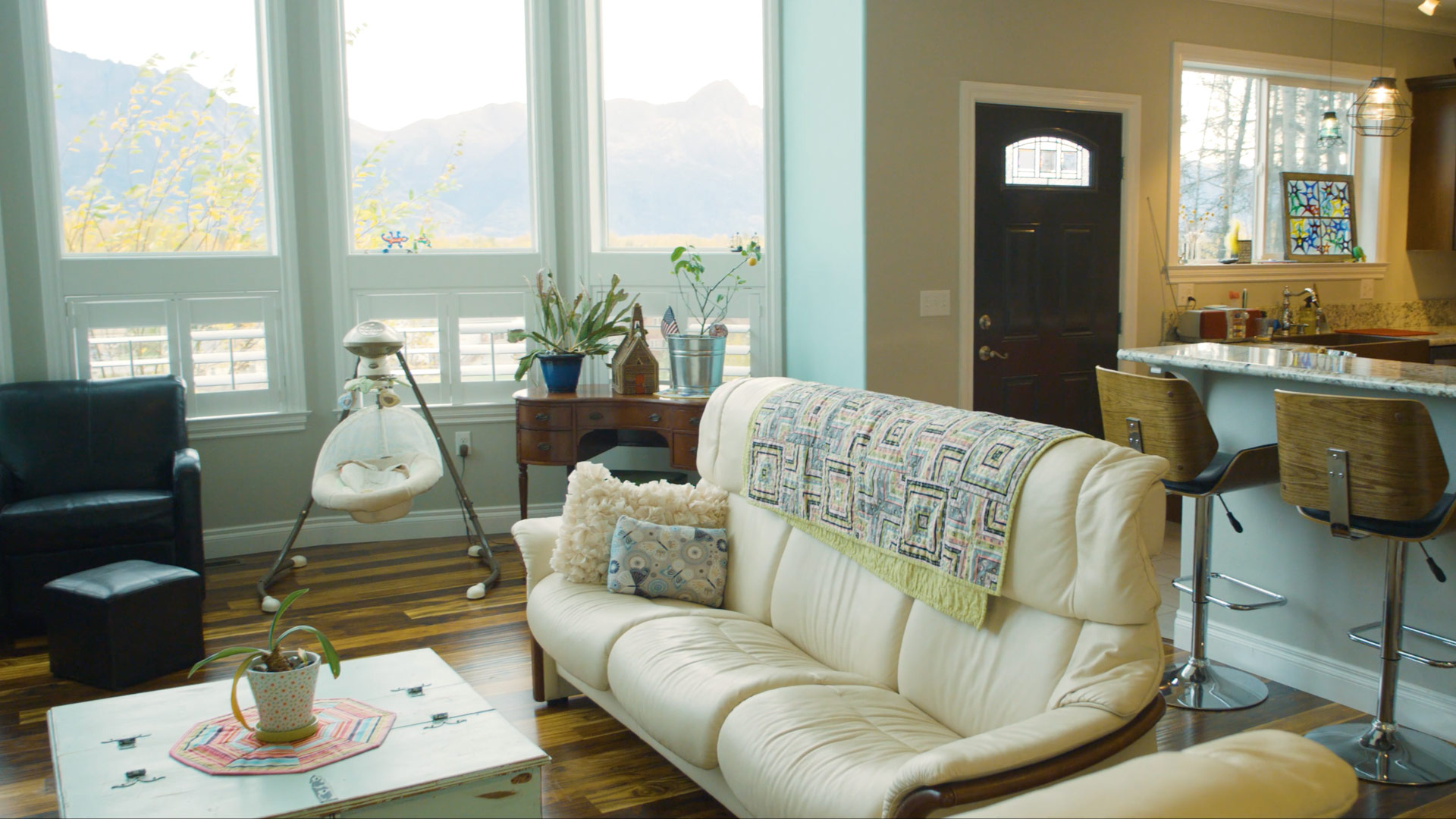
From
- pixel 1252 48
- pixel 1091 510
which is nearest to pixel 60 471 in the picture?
pixel 1091 510

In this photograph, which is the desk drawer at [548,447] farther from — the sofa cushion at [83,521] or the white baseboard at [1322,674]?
the white baseboard at [1322,674]

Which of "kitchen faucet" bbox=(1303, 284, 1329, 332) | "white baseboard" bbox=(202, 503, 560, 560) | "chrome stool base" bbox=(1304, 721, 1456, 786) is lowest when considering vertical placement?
"chrome stool base" bbox=(1304, 721, 1456, 786)

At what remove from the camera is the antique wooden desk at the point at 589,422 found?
464cm

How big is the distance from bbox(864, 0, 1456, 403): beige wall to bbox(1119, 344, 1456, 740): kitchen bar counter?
1.24m

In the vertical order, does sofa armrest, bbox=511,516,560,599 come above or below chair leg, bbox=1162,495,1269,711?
above

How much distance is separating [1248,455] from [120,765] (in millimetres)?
3078

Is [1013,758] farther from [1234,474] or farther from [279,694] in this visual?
[1234,474]

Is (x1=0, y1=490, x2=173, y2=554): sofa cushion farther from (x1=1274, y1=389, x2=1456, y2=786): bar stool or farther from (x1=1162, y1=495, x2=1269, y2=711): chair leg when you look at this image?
(x1=1274, y1=389, x2=1456, y2=786): bar stool

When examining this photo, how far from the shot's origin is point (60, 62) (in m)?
4.55

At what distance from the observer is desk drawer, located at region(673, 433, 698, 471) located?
15.2 ft

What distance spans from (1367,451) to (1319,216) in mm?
4297

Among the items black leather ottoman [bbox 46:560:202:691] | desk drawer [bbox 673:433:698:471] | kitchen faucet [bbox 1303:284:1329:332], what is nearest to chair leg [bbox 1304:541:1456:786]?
desk drawer [bbox 673:433:698:471]

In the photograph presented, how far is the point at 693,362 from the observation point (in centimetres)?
476

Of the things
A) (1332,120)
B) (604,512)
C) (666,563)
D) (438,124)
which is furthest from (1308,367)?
(438,124)
